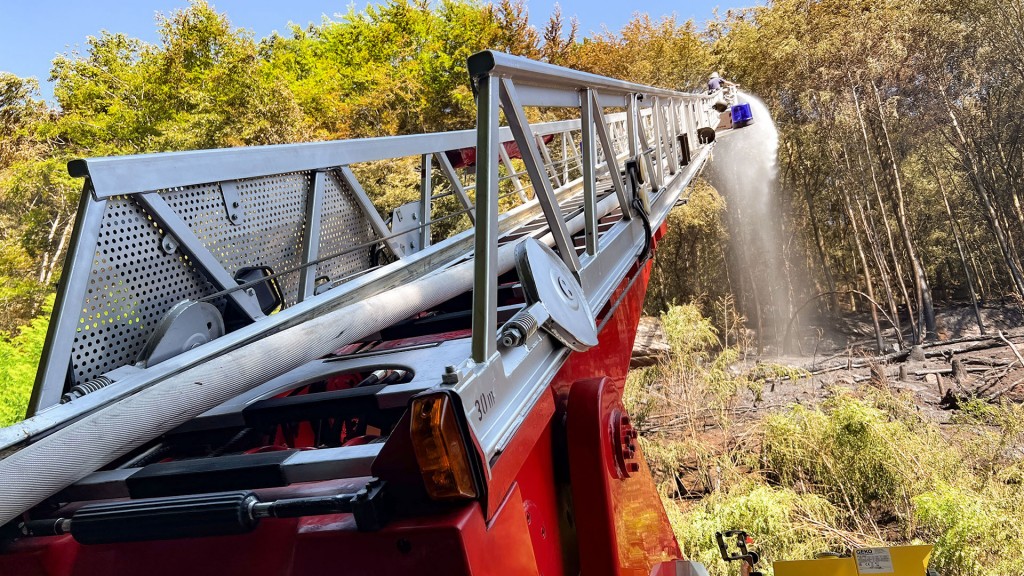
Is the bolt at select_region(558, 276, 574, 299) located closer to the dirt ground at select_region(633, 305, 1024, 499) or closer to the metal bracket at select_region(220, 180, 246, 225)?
the metal bracket at select_region(220, 180, 246, 225)

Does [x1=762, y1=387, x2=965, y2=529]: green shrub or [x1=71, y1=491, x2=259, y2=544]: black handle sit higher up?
[x1=71, y1=491, x2=259, y2=544]: black handle

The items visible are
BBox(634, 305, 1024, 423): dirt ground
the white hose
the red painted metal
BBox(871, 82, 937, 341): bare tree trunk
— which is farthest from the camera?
BBox(871, 82, 937, 341): bare tree trunk

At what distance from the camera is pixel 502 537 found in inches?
43.3

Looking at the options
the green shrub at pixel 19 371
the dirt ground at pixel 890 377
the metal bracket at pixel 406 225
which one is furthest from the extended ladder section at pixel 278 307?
the dirt ground at pixel 890 377

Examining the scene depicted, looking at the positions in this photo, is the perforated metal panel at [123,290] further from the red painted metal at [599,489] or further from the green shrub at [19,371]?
the green shrub at [19,371]

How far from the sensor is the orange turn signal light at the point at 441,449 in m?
0.99

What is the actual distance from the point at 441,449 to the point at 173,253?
52.8 inches

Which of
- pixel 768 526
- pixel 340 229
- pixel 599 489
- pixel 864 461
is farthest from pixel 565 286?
pixel 864 461

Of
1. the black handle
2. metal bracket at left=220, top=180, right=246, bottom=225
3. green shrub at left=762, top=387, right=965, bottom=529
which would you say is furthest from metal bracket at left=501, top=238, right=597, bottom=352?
green shrub at left=762, top=387, right=965, bottom=529

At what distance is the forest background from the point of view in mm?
13938

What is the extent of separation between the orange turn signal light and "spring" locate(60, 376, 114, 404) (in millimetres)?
980

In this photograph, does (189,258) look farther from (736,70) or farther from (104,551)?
(736,70)

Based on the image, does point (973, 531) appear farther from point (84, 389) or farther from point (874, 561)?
point (84, 389)

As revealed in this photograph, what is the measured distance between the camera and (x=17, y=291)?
1418cm
